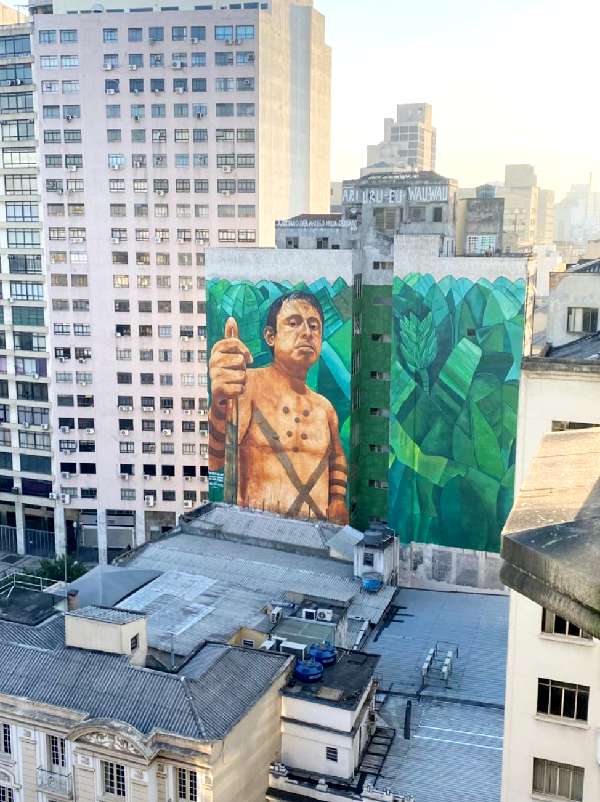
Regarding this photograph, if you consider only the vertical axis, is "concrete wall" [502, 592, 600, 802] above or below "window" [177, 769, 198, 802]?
above

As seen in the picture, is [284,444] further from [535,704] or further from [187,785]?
[535,704]

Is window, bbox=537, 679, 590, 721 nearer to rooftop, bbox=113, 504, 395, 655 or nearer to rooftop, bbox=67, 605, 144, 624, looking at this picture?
rooftop, bbox=67, 605, 144, 624

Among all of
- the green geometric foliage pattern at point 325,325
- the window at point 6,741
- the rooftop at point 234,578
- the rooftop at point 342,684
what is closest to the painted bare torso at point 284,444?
the green geometric foliage pattern at point 325,325

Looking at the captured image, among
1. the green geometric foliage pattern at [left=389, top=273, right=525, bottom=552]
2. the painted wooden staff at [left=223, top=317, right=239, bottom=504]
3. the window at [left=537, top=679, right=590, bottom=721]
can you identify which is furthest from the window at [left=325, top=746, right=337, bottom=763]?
the painted wooden staff at [left=223, top=317, right=239, bottom=504]

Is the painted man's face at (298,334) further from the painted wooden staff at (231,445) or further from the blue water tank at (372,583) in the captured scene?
the blue water tank at (372,583)

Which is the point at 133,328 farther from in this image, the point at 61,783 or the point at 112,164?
the point at 61,783
